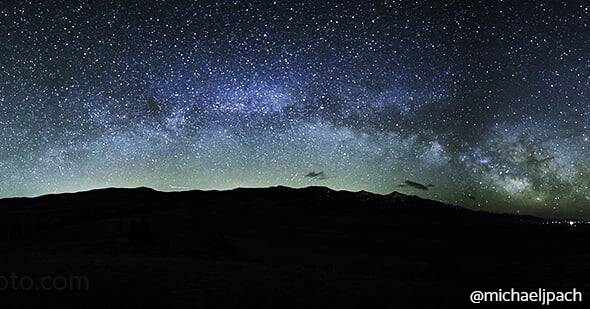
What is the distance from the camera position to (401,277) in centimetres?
2395

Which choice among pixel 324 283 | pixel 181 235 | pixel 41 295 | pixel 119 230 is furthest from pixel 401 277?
pixel 119 230

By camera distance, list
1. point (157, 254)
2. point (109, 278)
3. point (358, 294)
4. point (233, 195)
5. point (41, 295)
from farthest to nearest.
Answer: point (233, 195)
point (157, 254)
point (109, 278)
point (358, 294)
point (41, 295)

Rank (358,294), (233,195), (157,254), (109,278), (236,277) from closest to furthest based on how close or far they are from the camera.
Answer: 1. (358,294)
2. (109,278)
3. (236,277)
4. (157,254)
5. (233,195)

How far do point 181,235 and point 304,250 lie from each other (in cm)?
930

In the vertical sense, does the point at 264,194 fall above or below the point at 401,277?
above

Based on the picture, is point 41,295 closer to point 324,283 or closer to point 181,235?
point 324,283

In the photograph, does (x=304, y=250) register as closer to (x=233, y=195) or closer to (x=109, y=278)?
(x=109, y=278)

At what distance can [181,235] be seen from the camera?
3941 cm

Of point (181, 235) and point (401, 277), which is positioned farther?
point (181, 235)

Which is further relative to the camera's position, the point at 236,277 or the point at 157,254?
the point at 157,254

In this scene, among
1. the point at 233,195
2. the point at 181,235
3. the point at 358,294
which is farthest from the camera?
the point at 233,195

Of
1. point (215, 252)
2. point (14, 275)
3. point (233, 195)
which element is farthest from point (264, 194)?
point (14, 275)

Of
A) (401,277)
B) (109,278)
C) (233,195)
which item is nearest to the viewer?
(109,278)

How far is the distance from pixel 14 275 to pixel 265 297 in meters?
9.74
